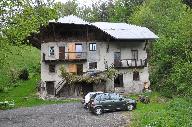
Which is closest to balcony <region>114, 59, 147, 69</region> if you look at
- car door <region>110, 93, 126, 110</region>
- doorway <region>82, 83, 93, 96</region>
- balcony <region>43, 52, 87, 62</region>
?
doorway <region>82, 83, 93, 96</region>

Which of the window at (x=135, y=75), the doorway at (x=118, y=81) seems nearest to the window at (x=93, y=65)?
the doorway at (x=118, y=81)

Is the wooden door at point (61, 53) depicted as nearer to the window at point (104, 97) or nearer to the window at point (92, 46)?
the window at point (92, 46)

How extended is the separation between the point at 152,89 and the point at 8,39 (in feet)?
96.4

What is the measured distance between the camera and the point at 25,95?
55.8m

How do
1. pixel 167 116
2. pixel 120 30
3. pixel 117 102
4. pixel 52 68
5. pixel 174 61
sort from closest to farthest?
1. pixel 167 116
2. pixel 117 102
3. pixel 174 61
4. pixel 52 68
5. pixel 120 30

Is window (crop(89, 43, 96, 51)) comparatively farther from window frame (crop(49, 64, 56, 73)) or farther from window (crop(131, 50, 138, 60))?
window (crop(131, 50, 138, 60))

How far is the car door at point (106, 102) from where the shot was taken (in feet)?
122

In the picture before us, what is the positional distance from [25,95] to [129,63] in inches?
579

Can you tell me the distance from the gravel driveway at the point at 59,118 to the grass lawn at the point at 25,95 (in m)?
7.34

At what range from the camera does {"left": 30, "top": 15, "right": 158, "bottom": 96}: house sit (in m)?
55.9

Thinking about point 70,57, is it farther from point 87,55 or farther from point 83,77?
point 83,77

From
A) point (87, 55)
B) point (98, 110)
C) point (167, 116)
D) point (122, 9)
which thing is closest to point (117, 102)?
point (98, 110)

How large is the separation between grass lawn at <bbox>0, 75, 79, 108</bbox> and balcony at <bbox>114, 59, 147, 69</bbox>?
393 inches

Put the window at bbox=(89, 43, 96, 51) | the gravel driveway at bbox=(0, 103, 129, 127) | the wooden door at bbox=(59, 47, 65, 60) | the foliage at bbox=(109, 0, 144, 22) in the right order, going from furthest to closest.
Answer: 1. the foliage at bbox=(109, 0, 144, 22)
2. the window at bbox=(89, 43, 96, 51)
3. the wooden door at bbox=(59, 47, 65, 60)
4. the gravel driveway at bbox=(0, 103, 129, 127)
